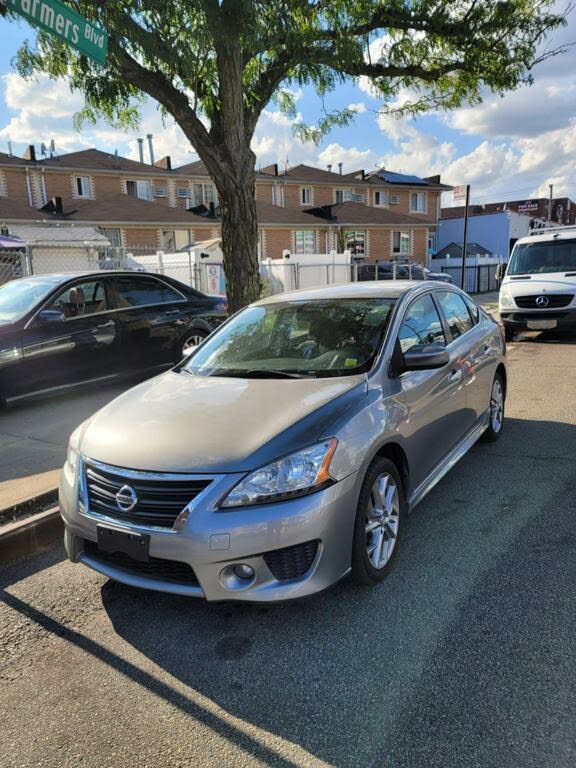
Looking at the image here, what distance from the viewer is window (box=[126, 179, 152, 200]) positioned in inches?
1373

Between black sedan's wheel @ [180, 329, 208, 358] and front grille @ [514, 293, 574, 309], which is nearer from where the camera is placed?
black sedan's wheel @ [180, 329, 208, 358]

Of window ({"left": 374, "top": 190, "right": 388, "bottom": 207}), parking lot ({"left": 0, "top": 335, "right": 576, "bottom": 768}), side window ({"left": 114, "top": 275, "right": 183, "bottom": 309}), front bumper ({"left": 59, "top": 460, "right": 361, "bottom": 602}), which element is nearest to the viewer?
parking lot ({"left": 0, "top": 335, "right": 576, "bottom": 768})

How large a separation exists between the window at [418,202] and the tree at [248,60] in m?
35.1

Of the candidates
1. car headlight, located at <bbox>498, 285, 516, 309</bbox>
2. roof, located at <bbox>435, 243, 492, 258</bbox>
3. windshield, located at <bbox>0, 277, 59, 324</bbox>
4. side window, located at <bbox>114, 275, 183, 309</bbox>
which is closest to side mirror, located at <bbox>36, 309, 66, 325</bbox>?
windshield, located at <bbox>0, 277, 59, 324</bbox>

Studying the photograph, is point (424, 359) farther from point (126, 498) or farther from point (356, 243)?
point (356, 243)

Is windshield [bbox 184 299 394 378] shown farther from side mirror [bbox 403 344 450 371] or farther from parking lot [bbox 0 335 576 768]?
parking lot [bbox 0 335 576 768]

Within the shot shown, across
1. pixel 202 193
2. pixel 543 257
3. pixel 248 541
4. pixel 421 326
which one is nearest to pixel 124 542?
pixel 248 541

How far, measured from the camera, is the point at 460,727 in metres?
2.13

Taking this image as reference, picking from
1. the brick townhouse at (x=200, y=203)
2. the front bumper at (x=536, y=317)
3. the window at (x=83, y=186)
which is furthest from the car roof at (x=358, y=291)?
the window at (x=83, y=186)

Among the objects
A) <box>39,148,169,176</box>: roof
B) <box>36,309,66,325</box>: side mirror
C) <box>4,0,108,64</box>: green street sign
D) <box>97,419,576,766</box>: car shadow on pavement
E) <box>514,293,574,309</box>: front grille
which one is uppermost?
<box>39,148,169,176</box>: roof

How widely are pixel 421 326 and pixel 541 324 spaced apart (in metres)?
8.00

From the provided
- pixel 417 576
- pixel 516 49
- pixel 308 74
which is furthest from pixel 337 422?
pixel 516 49

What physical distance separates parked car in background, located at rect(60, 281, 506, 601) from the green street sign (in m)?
2.32

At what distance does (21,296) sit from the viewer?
7043mm
